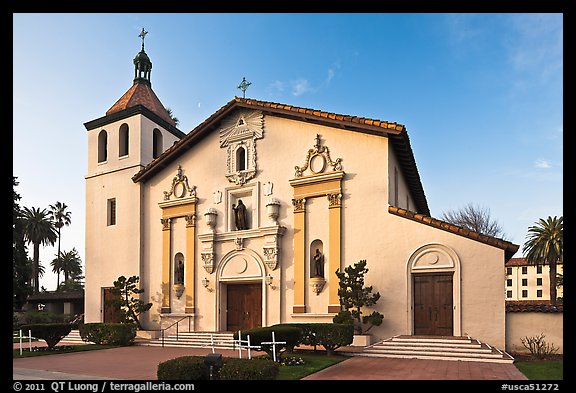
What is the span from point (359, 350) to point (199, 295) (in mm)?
9602

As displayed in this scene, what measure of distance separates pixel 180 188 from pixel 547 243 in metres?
32.7

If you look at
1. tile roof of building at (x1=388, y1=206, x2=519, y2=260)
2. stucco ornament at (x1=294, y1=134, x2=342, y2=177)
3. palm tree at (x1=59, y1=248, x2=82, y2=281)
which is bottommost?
palm tree at (x1=59, y1=248, x2=82, y2=281)

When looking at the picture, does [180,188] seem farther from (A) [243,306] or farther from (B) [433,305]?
(B) [433,305]

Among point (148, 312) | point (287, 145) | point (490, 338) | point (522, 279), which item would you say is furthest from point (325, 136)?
point (522, 279)

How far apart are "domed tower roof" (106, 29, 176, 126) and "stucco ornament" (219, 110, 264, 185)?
23.0ft

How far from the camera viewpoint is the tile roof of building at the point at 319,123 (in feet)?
67.9

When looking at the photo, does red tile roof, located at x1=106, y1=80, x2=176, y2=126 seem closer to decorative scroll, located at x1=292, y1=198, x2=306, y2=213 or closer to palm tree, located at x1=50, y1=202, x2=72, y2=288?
decorative scroll, located at x1=292, y1=198, x2=306, y2=213

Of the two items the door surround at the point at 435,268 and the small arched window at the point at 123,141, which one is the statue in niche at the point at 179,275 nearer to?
the small arched window at the point at 123,141

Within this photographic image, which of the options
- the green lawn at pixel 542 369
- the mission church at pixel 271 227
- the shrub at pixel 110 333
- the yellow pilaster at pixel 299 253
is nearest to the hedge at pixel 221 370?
the green lawn at pixel 542 369

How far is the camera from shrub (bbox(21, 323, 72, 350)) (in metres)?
20.4

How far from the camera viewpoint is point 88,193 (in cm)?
2936

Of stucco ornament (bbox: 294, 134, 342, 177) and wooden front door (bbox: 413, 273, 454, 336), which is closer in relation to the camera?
wooden front door (bbox: 413, 273, 454, 336)

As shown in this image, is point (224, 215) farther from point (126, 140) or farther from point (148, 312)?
point (126, 140)

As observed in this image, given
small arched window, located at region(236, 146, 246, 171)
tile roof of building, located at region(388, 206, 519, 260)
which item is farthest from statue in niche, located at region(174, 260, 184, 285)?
tile roof of building, located at region(388, 206, 519, 260)
